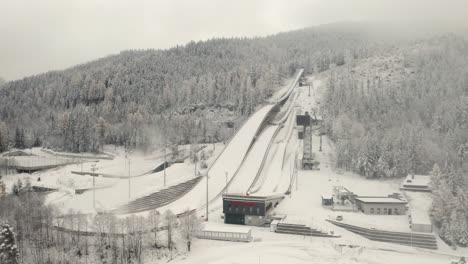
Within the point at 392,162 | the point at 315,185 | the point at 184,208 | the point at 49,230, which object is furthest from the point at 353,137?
the point at 49,230

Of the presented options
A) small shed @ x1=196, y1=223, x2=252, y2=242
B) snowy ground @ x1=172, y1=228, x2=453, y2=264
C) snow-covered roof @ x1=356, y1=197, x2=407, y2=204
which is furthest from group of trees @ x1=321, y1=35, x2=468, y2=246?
small shed @ x1=196, y1=223, x2=252, y2=242

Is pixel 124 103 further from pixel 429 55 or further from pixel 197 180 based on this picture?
pixel 429 55

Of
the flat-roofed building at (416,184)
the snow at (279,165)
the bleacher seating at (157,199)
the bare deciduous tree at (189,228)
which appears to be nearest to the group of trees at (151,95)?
the snow at (279,165)

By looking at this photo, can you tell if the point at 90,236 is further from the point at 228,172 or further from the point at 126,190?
the point at 228,172

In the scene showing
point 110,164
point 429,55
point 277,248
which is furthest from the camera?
point 429,55

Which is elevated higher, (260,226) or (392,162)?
(392,162)

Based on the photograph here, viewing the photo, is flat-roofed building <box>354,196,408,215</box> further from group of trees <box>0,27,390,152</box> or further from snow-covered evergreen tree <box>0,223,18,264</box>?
group of trees <box>0,27,390,152</box>
